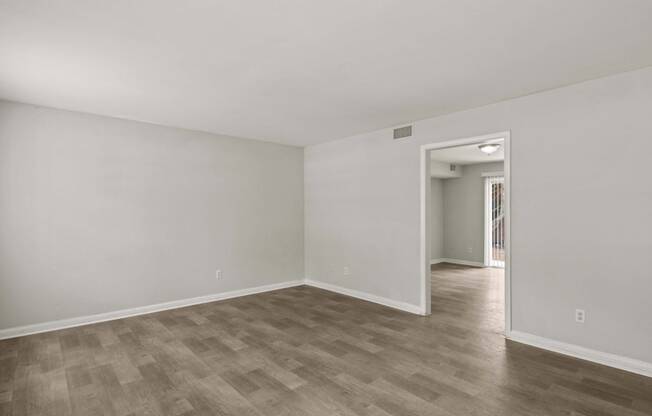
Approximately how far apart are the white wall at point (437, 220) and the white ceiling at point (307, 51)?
5.20 metres

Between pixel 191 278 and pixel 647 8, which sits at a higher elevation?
pixel 647 8

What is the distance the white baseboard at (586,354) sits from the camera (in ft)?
9.23

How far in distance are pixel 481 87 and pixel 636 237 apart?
A: 1867 mm

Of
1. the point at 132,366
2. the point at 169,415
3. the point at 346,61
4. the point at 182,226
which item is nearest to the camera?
the point at 169,415

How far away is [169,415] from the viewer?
88.7 inches

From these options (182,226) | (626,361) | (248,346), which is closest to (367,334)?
(248,346)

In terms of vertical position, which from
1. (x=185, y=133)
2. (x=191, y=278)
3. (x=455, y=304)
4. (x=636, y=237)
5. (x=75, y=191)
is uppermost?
(x=185, y=133)

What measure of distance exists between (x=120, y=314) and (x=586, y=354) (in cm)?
519

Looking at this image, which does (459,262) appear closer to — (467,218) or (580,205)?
(467,218)

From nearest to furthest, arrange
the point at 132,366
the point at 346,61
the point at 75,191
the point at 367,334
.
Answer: the point at 346,61 < the point at 132,366 < the point at 367,334 < the point at 75,191

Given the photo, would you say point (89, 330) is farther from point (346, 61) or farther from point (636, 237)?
point (636, 237)

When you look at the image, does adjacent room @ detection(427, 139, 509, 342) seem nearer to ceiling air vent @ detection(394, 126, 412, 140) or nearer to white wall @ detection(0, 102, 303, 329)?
ceiling air vent @ detection(394, 126, 412, 140)

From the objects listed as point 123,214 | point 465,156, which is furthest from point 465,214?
point 123,214

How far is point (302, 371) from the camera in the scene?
2871 mm
